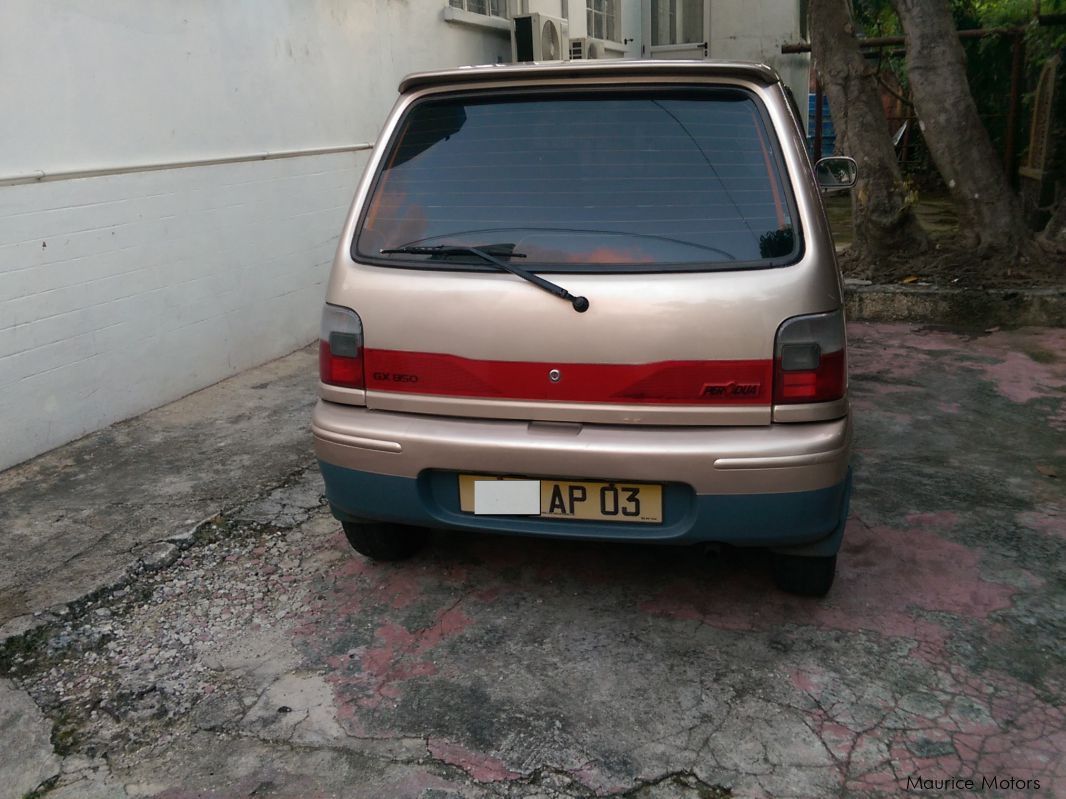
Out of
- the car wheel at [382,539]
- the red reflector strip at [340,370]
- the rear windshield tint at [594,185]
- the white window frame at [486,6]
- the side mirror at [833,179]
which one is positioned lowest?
the car wheel at [382,539]

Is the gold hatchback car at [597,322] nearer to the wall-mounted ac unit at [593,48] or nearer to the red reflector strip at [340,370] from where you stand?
the red reflector strip at [340,370]

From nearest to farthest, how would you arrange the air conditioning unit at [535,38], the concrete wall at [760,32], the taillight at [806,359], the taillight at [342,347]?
the taillight at [806,359], the taillight at [342,347], the air conditioning unit at [535,38], the concrete wall at [760,32]

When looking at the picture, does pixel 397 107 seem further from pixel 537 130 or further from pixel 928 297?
pixel 928 297

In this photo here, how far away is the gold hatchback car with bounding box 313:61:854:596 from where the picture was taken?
278cm

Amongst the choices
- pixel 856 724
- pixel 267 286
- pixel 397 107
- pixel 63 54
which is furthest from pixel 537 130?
pixel 267 286

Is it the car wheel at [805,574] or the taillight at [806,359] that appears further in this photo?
the car wheel at [805,574]

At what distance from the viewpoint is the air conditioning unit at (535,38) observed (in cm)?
998

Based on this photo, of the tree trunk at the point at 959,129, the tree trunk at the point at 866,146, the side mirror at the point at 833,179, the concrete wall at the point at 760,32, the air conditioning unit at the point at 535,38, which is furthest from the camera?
the concrete wall at the point at 760,32

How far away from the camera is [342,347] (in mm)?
3092

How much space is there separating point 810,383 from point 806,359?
7 centimetres

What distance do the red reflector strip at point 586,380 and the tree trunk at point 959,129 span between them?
5.43m

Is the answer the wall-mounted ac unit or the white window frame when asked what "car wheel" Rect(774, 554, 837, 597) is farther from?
the wall-mounted ac unit

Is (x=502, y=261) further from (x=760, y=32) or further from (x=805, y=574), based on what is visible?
(x=760, y=32)

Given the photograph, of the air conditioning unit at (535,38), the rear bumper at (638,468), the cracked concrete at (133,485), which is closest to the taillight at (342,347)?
the rear bumper at (638,468)
